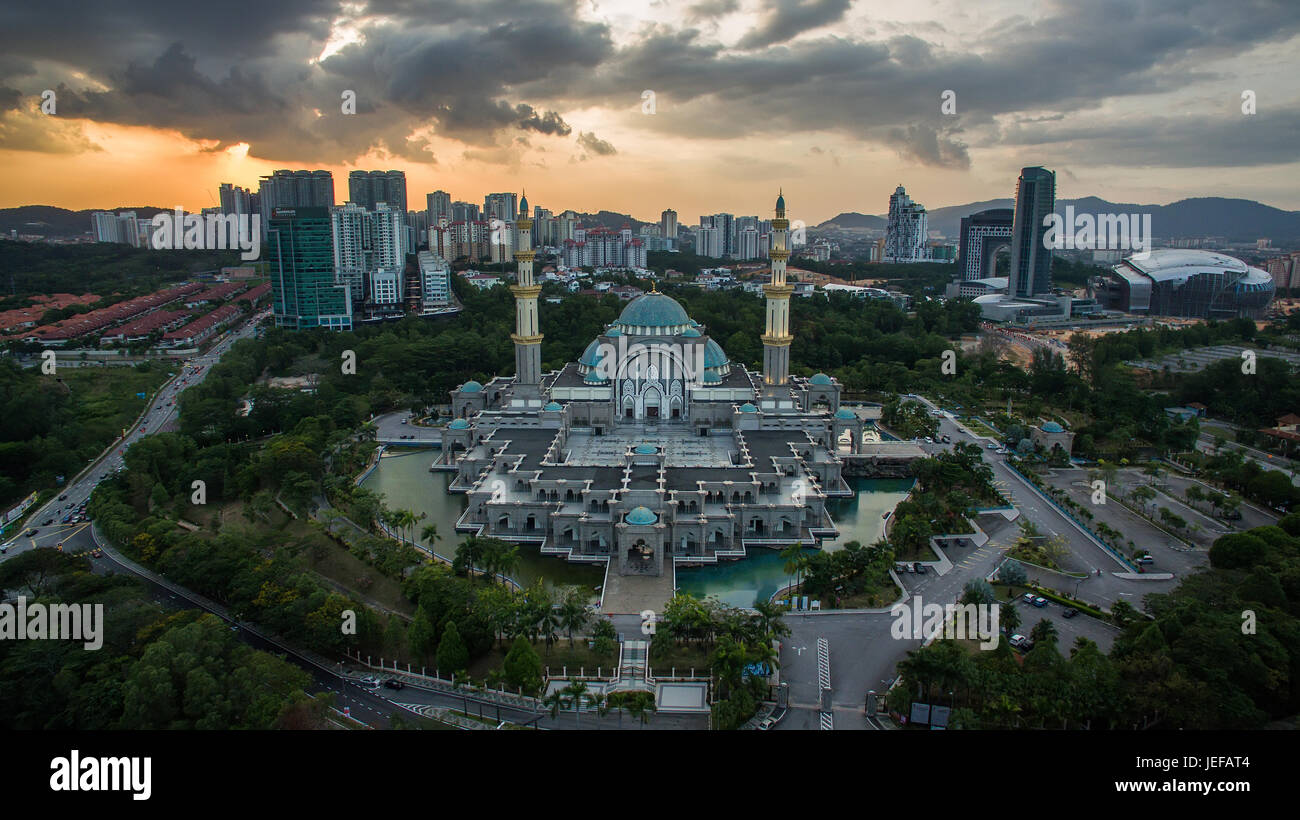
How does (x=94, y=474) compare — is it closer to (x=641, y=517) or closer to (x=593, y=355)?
(x=593, y=355)

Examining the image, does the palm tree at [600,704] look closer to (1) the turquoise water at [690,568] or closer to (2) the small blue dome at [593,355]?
(1) the turquoise water at [690,568]

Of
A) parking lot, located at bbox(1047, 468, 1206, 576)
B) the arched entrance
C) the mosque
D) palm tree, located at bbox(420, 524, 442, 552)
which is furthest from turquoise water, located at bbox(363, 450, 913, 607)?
the arched entrance

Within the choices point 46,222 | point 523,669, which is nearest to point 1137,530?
Result: point 523,669

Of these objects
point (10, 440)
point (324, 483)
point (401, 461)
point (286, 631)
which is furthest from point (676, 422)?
point (10, 440)

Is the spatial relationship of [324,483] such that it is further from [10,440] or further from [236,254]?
[236,254]

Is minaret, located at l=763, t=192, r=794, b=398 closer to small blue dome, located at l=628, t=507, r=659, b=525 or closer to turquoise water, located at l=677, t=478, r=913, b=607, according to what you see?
turquoise water, located at l=677, t=478, r=913, b=607
